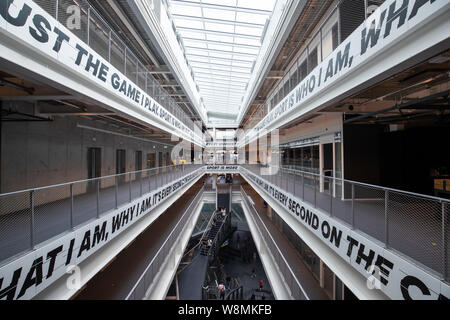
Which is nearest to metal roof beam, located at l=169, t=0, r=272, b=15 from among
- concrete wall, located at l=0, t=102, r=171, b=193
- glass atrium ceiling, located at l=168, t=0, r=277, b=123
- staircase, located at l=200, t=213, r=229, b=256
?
glass atrium ceiling, located at l=168, t=0, r=277, b=123

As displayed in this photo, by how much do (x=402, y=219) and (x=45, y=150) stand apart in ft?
28.3

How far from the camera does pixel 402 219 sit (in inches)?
109

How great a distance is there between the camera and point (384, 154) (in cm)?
638

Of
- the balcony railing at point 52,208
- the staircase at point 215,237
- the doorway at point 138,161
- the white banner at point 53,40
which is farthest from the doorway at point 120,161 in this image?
the staircase at point 215,237

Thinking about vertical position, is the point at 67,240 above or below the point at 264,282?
above

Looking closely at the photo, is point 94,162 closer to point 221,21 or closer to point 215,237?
point 221,21

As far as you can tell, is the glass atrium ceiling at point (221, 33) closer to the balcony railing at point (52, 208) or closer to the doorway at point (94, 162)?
the doorway at point (94, 162)

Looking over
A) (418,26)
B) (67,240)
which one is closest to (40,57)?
(67,240)

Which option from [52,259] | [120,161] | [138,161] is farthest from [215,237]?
[52,259]

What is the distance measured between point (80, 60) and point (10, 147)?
11.7 feet

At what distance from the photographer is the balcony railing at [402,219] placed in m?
2.24

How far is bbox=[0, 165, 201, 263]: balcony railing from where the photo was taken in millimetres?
2600

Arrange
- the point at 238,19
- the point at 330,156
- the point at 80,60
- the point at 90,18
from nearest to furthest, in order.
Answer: the point at 80,60 → the point at 90,18 → the point at 330,156 → the point at 238,19

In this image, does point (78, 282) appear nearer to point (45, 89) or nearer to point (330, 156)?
point (45, 89)
